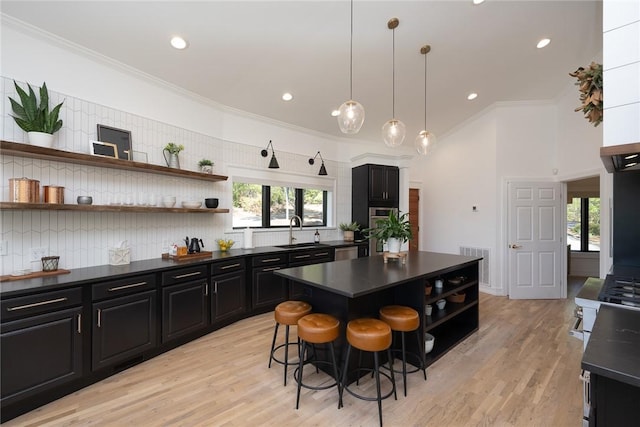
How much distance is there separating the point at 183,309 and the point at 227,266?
2.32ft

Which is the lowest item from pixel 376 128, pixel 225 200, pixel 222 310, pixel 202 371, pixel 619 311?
pixel 202 371

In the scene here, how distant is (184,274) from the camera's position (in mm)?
3066

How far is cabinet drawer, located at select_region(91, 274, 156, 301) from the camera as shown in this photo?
2.38 meters

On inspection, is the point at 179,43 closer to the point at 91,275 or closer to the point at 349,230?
the point at 91,275

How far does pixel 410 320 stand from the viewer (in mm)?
2334

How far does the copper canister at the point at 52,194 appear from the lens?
95.3 inches

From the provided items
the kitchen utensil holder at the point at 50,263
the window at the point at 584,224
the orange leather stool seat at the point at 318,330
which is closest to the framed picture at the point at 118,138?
the kitchen utensil holder at the point at 50,263

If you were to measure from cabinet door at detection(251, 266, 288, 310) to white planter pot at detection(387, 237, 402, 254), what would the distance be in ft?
5.49

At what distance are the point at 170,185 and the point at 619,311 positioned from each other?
4.15m

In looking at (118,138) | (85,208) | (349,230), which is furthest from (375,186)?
(85,208)

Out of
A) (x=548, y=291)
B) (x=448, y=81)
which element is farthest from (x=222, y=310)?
(x=548, y=291)

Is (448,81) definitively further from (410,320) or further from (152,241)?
(152,241)

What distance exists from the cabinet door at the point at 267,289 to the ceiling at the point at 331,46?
8.29ft

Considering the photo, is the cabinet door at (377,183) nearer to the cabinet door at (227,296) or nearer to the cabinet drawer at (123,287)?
the cabinet door at (227,296)
